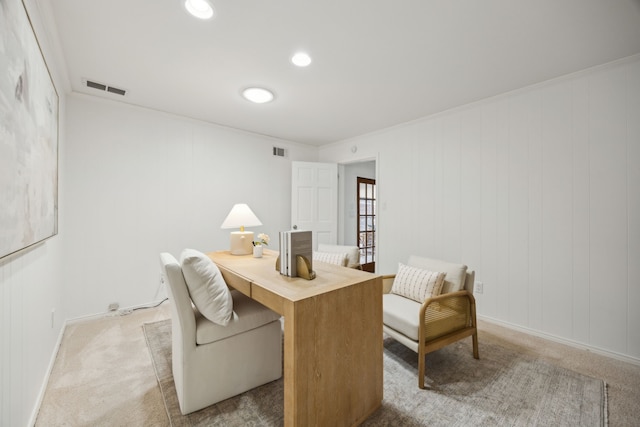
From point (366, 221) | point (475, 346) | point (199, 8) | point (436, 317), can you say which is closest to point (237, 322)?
point (436, 317)

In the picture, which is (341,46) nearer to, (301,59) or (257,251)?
(301,59)

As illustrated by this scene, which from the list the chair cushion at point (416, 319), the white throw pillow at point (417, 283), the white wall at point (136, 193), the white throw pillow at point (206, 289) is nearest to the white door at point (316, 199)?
the white wall at point (136, 193)

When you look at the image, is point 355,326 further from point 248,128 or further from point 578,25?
point 248,128

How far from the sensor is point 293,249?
64.7 inches

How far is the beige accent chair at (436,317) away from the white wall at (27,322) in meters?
2.13

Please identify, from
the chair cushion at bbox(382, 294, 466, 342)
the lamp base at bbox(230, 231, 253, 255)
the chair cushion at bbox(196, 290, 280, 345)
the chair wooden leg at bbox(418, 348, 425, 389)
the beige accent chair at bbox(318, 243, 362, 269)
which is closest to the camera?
the chair cushion at bbox(196, 290, 280, 345)

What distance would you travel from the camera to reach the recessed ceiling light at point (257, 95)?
2.67 meters

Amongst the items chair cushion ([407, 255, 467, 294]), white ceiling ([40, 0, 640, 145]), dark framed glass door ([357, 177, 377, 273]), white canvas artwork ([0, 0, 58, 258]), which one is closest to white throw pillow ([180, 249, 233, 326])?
white canvas artwork ([0, 0, 58, 258])

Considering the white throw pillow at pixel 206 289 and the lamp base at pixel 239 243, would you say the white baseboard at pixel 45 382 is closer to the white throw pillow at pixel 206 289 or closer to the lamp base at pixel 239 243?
the white throw pillow at pixel 206 289

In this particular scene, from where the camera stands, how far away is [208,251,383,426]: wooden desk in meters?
1.22

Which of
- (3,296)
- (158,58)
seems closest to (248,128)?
(158,58)

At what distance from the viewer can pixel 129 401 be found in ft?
5.47

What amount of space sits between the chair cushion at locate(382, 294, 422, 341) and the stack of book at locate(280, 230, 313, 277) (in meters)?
0.82

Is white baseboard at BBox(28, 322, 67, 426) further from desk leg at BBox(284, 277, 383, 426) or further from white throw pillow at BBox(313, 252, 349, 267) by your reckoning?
white throw pillow at BBox(313, 252, 349, 267)
